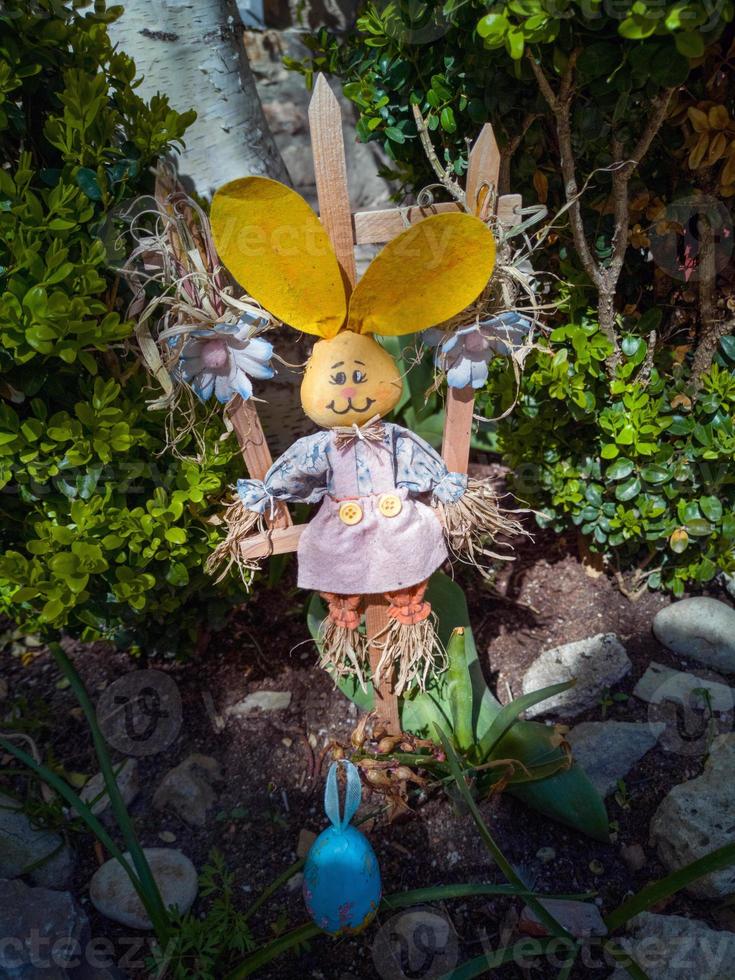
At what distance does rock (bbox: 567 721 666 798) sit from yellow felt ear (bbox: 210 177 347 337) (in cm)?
102

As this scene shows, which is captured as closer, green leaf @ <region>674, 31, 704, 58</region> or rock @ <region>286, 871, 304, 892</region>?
green leaf @ <region>674, 31, 704, 58</region>

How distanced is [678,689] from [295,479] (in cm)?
101

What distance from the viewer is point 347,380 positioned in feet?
3.88

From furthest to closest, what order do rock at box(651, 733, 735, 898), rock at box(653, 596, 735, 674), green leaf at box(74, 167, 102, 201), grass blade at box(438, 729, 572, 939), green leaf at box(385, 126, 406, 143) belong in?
rock at box(653, 596, 735, 674), green leaf at box(385, 126, 406, 143), rock at box(651, 733, 735, 898), green leaf at box(74, 167, 102, 201), grass blade at box(438, 729, 572, 939)

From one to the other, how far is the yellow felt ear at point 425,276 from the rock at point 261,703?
0.94 m

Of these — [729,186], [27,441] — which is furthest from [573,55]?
[27,441]

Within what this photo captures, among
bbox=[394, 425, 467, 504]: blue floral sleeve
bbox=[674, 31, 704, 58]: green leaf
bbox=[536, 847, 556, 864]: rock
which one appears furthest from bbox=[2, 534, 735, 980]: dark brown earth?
bbox=[674, 31, 704, 58]: green leaf

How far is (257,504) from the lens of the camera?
1329mm

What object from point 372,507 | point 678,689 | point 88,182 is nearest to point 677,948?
point 678,689

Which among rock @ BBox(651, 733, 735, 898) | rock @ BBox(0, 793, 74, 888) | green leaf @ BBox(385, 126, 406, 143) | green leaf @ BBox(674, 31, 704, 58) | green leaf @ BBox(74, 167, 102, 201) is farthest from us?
green leaf @ BBox(385, 126, 406, 143)

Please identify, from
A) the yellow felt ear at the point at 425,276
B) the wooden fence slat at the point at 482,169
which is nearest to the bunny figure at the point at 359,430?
the yellow felt ear at the point at 425,276

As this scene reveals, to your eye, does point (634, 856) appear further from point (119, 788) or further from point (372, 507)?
point (119, 788)

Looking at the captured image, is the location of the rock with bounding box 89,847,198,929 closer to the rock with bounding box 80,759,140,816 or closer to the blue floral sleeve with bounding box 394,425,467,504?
the rock with bounding box 80,759,140,816

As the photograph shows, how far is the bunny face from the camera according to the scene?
1.18 meters
